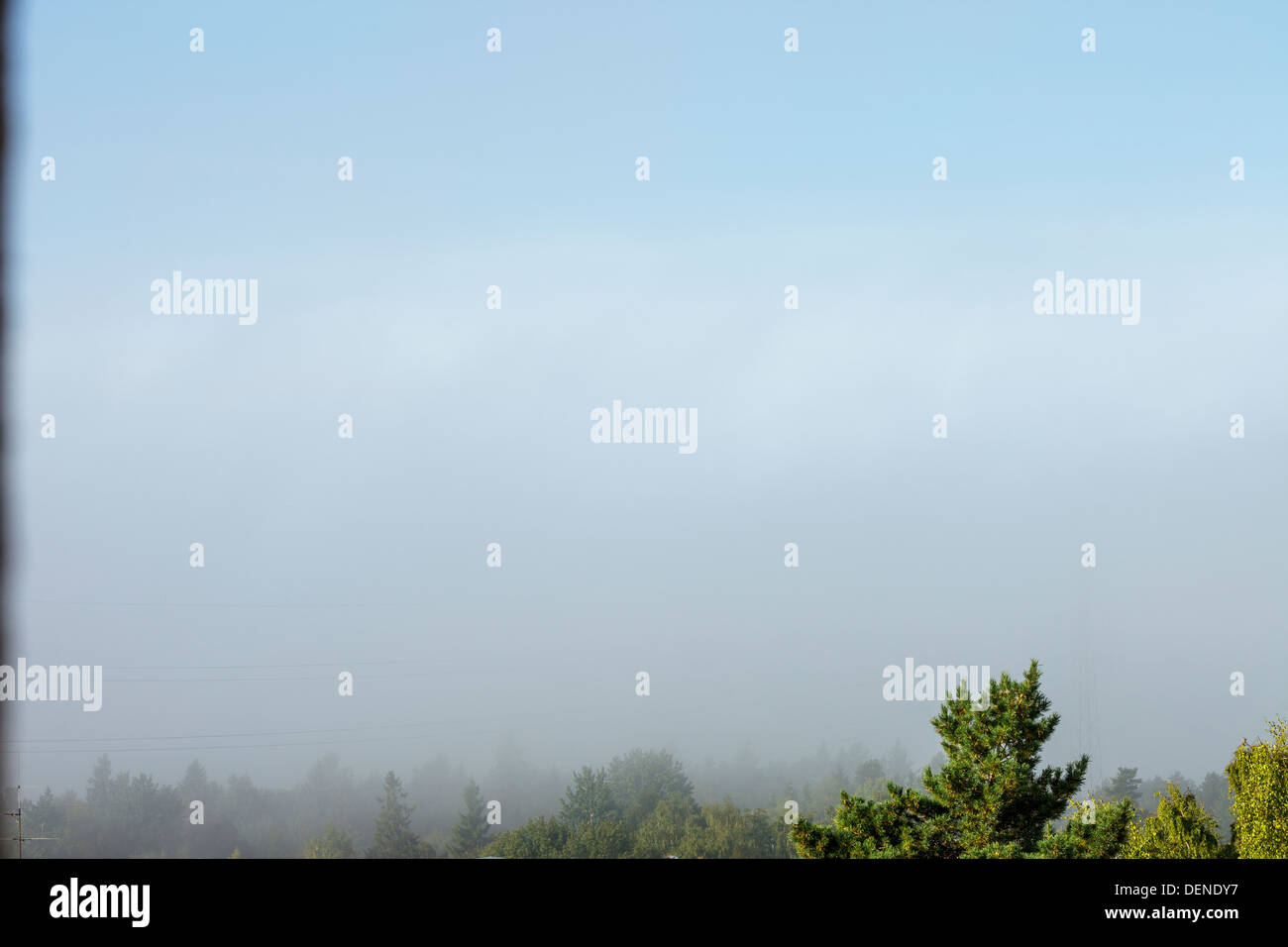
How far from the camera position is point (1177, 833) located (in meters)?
43.2

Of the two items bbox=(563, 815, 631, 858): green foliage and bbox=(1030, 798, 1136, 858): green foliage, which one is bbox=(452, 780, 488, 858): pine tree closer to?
bbox=(563, 815, 631, 858): green foliage

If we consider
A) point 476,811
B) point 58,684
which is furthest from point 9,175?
point 58,684

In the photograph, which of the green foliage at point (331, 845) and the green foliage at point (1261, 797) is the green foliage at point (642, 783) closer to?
the green foliage at point (331, 845)

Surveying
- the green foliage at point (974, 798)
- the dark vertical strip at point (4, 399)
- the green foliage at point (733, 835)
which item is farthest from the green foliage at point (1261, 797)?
the green foliage at point (733, 835)

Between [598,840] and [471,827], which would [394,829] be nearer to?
[471,827]

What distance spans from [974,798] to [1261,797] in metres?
13.3

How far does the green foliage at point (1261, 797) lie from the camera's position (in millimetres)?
29766

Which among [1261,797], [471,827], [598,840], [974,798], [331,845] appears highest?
[974,798]

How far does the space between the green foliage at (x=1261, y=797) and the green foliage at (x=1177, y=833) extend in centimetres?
985

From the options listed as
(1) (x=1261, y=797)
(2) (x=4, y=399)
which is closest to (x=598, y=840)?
(1) (x=1261, y=797)

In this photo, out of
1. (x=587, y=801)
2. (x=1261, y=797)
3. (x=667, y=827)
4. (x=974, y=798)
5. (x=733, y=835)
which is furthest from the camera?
(x=587, y=801)
